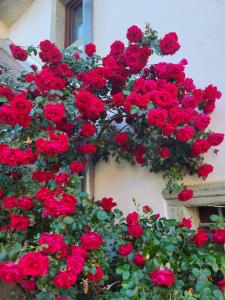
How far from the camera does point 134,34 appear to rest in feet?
8.28

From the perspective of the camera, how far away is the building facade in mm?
2463

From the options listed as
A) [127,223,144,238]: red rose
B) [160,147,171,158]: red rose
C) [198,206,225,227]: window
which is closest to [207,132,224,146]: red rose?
[160,147,171,158]: red rose

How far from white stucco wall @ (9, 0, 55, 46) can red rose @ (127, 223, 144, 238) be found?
14.1ft

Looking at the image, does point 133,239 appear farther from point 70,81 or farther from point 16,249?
point 70,81

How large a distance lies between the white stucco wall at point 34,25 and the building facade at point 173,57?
1277 millimetres

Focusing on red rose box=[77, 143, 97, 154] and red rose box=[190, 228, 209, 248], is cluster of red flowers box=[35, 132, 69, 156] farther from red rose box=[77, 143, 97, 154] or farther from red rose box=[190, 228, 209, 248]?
red rose box=[190, 228, 209, 248]

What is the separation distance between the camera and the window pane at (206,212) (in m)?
2.53

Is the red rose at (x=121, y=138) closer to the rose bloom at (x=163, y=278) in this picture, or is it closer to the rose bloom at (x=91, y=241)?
the rose bloom at (x=91, y=241)

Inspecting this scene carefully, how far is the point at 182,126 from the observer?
2117mm

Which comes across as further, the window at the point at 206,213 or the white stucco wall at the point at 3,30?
the white stucco wall at the point at 3,30

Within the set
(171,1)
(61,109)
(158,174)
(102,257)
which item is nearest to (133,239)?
(102,257)

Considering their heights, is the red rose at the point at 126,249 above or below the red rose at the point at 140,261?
above

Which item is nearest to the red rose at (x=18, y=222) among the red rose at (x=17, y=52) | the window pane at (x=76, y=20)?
the red rose at (x=17, y=52)

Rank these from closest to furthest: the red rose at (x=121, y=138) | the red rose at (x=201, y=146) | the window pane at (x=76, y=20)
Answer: the red rose at (x=201, y=146), the red rose at (x=121, y=138), the window pane at (x=76, y=20)
